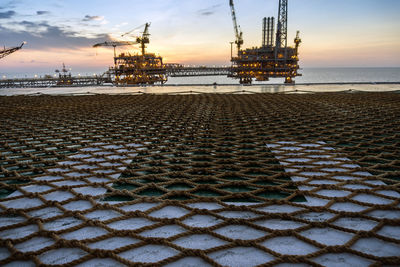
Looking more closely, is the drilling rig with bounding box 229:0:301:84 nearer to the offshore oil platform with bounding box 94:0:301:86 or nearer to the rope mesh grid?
the offshore oil platform with bounding box 94:0:301:86

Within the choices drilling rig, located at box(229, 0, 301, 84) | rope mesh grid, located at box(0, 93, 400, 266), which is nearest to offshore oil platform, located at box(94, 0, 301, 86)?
drilling rig, located at box(229, 0, 301, 84)

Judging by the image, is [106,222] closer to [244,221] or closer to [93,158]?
[244,221]

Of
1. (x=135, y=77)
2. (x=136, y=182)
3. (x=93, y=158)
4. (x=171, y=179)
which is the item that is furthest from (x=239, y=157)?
(x=135, y=77)

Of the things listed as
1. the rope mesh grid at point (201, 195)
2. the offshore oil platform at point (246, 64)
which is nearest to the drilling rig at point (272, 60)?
the offshore oil platform at point (246, 64)

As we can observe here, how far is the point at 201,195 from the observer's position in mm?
1274

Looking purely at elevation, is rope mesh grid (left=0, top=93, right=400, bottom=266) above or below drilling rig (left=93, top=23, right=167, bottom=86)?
below

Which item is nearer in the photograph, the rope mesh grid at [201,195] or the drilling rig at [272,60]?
the rope mesh grid at [201,195]

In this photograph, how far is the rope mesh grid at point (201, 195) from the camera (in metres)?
0.85

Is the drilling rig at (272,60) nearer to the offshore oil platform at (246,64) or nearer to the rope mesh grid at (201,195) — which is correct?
the offshore oil platform at (246,64)

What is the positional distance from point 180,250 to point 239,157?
1062mm

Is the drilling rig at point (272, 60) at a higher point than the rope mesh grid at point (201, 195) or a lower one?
higher

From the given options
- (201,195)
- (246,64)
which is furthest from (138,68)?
(201,195)

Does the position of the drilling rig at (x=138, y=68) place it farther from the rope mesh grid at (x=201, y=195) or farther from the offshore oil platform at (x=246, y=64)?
the rope mesh grid at (x=201, y=195)

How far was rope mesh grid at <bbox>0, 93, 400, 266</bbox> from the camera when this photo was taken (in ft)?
2.78
